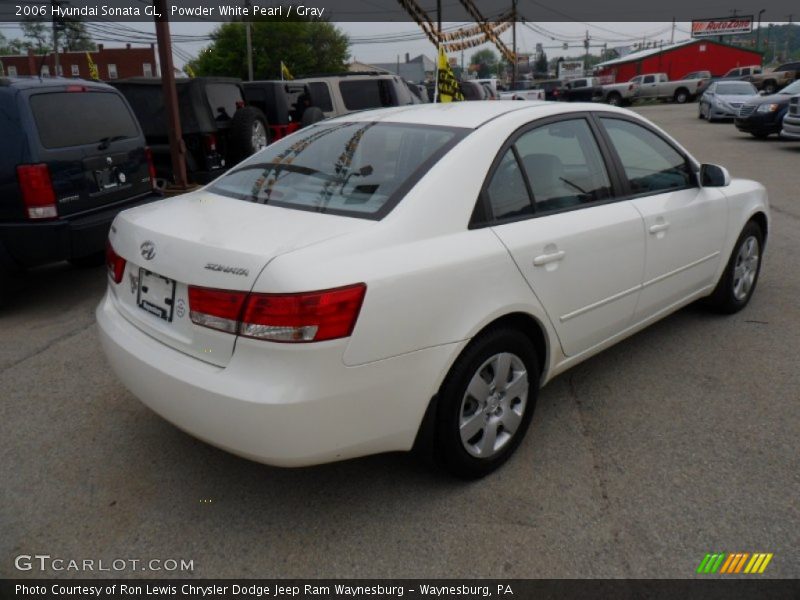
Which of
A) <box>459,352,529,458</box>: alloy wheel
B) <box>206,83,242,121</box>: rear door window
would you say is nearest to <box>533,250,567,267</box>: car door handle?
<box>459,352,529,458</box>: alloy wheel

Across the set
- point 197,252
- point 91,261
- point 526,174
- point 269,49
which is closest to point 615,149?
point 526,174

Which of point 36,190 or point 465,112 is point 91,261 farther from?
point 465,112

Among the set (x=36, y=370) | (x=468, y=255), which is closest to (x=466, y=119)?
(x=468, y=255)

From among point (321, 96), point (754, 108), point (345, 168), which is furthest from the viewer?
point (754, 108)

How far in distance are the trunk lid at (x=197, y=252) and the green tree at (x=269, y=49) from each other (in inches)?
2190

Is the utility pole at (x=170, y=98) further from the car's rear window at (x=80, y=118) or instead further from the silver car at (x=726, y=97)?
the silver car at (x=726, y=97)

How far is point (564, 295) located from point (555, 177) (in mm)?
599

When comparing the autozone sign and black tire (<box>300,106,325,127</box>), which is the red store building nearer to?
the autozone sign

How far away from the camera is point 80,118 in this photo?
5.56 meters

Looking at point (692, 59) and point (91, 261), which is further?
point (692, 59)

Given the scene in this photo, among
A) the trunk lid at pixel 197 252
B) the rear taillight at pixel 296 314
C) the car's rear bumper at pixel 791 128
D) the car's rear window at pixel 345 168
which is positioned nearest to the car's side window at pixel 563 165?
the car's rear window at pixel 345 168

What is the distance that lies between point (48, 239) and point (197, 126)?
14.7 ft

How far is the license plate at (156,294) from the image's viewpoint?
2635 millimetres
